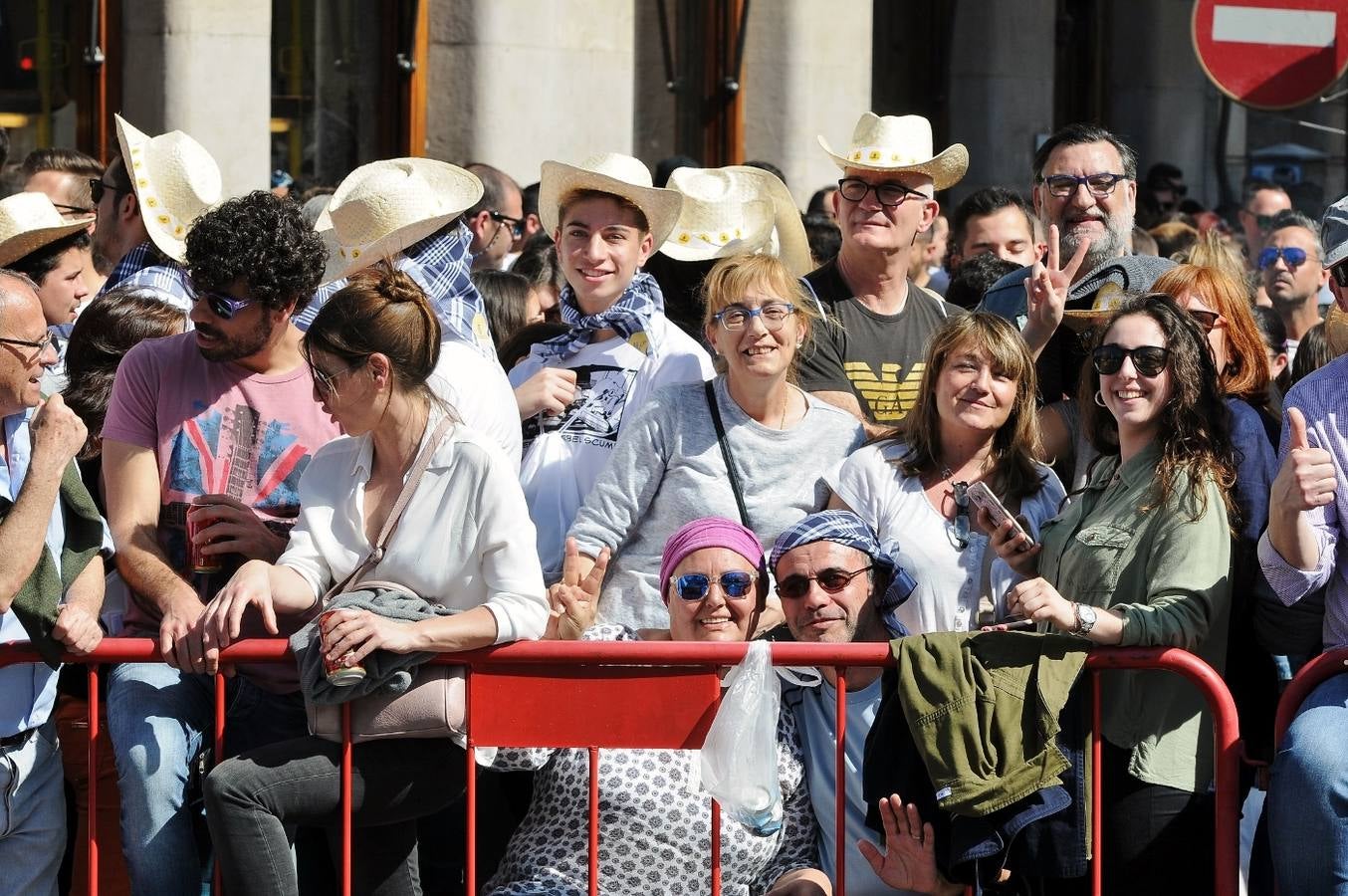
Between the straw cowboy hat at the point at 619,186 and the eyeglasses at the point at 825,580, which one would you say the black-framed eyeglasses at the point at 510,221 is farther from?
the eyeglasses at the point at 825,580

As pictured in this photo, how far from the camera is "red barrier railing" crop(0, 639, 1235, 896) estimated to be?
449 centimetres

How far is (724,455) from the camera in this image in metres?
5.32

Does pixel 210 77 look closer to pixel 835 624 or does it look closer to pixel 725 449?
pixel 725 449

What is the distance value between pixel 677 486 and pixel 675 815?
3.22ft

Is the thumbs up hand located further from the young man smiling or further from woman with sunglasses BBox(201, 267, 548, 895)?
the young man smiling

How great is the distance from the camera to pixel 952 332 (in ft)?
17.1

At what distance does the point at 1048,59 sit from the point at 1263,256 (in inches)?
248

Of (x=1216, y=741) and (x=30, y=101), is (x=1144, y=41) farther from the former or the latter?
(x=1216, y=741)

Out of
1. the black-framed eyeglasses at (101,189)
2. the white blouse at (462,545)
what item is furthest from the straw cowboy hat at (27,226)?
the white blouse at (462,545)

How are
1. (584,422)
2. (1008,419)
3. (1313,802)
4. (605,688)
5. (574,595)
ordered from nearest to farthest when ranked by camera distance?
(1313,802) < (605,688) < (574,595) < (1008,419) < (584,422)

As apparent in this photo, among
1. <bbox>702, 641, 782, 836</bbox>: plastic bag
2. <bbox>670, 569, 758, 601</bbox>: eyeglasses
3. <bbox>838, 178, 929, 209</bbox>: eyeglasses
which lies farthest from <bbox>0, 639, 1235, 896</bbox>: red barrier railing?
<bbox>838, 178, 929, 209</bbox>: eyeglasses

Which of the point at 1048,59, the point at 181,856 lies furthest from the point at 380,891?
the point at 1048,59

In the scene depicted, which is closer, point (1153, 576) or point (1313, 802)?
point (1313, 802)

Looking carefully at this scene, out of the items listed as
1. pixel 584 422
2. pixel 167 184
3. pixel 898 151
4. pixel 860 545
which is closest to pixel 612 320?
pixel 584 422
